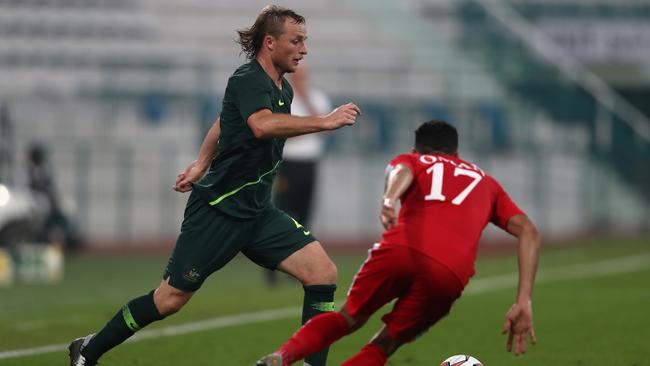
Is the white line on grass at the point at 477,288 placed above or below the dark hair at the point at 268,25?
below

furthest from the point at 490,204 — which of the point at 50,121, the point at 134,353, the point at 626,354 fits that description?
the point at 50,121

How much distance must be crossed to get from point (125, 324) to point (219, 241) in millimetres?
682

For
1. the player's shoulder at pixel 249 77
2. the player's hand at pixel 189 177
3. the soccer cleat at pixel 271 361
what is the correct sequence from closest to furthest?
the soccer cleat at pixel 271 361 → the player's shoulder at pixel 249 77 → the player's hand at pixel 189 177

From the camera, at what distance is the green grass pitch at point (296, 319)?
28.3ft

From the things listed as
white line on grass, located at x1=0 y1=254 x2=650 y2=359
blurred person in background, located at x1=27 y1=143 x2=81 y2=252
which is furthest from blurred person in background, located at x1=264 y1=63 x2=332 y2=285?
blurred person in background, located at x1=27 y1=143 x2=81 y2=252

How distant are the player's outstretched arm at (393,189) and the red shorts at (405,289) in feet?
0.79

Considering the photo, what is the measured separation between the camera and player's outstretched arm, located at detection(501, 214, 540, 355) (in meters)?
6.12

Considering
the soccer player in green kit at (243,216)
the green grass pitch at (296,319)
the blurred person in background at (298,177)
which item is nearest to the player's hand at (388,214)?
the soccer player in green kit at (243,216)

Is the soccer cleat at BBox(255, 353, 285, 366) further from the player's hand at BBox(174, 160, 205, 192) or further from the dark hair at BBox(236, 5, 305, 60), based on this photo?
the dark hair at BBox(236, 5, 305, 60)

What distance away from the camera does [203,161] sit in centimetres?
747

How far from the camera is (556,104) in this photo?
2600 cm

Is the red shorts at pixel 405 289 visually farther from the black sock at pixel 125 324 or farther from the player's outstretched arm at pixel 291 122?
the black sock at pixel 125 324

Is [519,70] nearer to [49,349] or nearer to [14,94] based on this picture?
[14,94]

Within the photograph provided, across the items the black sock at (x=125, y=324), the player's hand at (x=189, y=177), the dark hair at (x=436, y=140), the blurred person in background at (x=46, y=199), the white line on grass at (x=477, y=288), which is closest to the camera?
the dark hair at (x=436, y=140)
